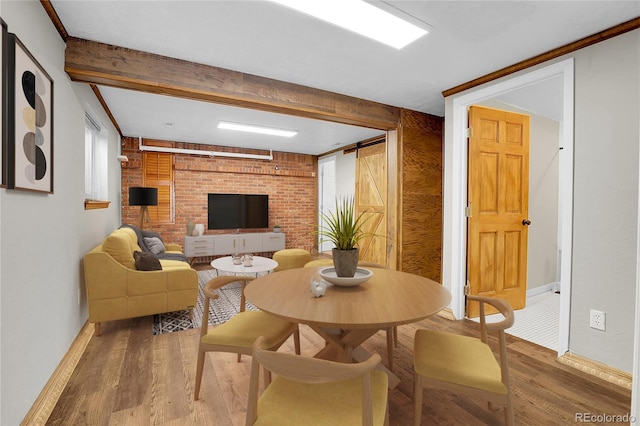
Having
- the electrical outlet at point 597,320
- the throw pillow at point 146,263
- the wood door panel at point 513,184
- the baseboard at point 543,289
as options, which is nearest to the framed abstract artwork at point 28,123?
the throw pillow at point 146,263

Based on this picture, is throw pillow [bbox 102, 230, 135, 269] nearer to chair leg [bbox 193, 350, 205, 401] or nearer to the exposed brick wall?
chair leg [bbox 193, 350, 205, 401]

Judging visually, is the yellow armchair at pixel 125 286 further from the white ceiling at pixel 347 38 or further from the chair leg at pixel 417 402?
the chair leg at pixel 417 402

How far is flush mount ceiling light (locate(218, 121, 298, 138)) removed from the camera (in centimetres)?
461

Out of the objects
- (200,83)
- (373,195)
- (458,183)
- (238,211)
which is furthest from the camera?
(238,211)

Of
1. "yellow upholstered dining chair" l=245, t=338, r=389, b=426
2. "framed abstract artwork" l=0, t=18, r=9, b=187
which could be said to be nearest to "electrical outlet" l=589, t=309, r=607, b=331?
"yellow upholstered dining chair" l=245, t=338, r=389, b=426

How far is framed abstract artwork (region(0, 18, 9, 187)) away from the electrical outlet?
370 centimetres

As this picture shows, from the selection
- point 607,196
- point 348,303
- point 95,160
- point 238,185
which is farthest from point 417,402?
point 238,185

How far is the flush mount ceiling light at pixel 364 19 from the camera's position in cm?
185

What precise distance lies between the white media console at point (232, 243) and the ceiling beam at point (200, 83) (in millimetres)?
3603

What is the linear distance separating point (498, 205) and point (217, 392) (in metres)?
3.27

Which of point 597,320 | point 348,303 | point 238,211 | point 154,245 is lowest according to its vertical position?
point 597,320

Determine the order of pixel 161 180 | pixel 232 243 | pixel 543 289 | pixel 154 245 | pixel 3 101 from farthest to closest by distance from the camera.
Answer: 1. pixel 232 243
2. pixel 161 180
3. pixel 154 245
4. pixel 543 289
5. pixel 3 101

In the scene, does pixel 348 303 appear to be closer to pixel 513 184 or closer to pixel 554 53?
pixel 554 53

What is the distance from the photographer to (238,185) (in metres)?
6.52
